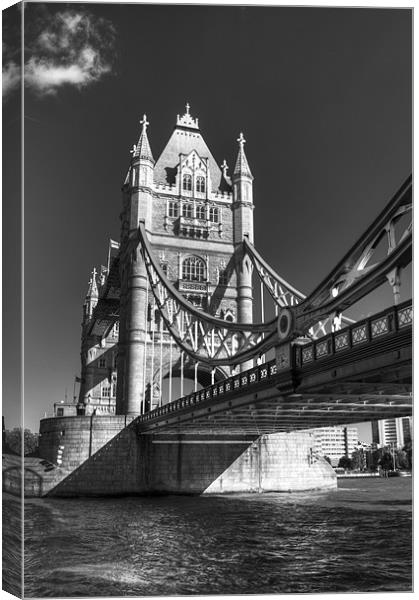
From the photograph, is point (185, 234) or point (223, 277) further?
point (223, 277)

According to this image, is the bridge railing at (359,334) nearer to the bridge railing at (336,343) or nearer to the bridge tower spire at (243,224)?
the bridge railing at (336,343)

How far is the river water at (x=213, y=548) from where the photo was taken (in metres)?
14.4

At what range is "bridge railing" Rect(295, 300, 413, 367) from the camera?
14.0 metres

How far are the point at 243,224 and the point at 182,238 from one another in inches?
204

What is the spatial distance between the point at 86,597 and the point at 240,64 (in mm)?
13951

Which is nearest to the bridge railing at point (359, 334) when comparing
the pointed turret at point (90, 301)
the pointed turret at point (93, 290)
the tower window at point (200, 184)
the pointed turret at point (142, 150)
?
the pointed turret at point (142, 150)

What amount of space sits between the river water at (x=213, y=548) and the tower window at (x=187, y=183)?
2849cm

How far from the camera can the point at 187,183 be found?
56.1 m

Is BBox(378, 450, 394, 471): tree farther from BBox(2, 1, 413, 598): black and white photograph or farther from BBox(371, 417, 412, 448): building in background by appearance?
BBox(2, 1, 413, 598): black and white photograph

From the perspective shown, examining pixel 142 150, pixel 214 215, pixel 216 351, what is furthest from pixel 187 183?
pixel 216 351

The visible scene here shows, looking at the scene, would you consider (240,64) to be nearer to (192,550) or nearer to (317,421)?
(192,550)

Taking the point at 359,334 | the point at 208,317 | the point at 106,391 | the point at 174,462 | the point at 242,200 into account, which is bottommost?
the point at 174,462

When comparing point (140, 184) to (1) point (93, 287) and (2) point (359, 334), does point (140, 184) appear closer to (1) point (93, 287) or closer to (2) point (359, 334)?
(1) point (93, 287)

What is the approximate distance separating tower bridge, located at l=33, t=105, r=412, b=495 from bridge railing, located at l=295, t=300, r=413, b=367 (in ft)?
0.13
